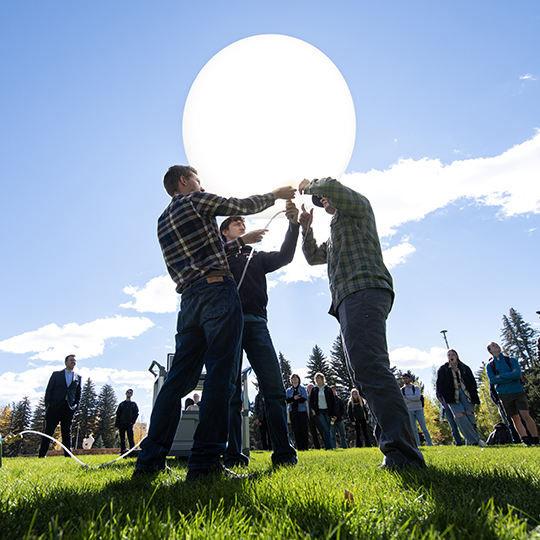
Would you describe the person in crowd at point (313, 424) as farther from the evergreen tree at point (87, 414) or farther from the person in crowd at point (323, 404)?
the evergreen tree at point (87, 414)

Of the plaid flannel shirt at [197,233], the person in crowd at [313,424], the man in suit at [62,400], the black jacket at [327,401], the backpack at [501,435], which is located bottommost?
the backpack at [501,435]

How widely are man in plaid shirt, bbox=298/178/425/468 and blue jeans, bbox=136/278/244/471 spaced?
0.91 m

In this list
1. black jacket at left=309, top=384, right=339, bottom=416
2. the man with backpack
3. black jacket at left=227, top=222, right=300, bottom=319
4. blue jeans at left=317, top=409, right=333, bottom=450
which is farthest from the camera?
black jacket at left=309, top=384, right=339, bottom=416

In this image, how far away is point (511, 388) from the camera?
23.3 ft

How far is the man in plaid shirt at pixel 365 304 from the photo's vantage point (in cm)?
256

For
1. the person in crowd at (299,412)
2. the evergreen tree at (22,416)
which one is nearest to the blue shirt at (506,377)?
the person in crowd at (299,412)

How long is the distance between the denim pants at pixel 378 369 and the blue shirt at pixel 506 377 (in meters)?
5.71

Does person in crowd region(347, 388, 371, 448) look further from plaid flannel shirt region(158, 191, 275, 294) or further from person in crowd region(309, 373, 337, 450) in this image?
plaid flannel shirt region(158, 191, 275, 294)

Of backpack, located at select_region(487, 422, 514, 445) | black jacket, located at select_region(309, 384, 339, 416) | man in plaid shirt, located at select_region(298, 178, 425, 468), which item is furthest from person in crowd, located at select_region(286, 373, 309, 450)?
man in plaid shirt, located at select_region(298, 178, 425, 468)

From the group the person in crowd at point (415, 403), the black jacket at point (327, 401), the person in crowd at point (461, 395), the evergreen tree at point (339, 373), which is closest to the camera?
the person in crowd at point (461, 395)

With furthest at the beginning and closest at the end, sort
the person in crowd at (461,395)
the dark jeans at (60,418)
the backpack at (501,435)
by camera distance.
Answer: the backpack at (501,435) → the dark jeans at (60,418) → the person in crowd at (461,395)

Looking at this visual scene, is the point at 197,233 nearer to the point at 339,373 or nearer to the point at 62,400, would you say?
the point at 62,400

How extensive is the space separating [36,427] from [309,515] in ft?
231

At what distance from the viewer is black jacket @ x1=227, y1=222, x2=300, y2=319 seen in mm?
3918
